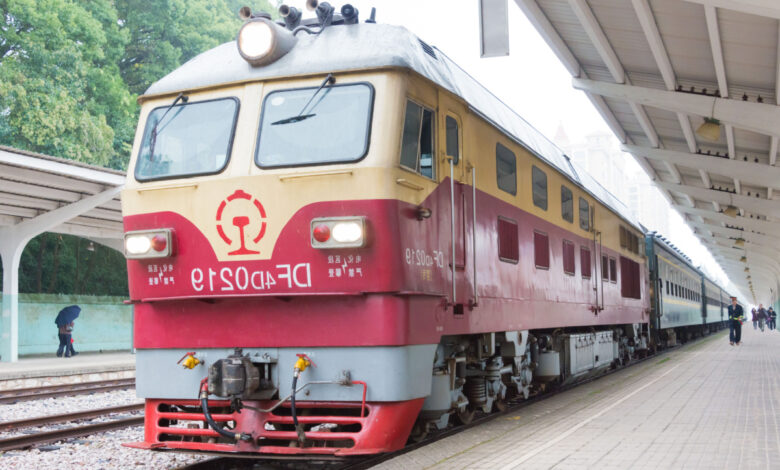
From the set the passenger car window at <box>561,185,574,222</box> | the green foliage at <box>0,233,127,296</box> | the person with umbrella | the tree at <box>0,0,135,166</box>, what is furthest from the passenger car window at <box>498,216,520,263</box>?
the green foliage at <box>0,233,127,296</box>

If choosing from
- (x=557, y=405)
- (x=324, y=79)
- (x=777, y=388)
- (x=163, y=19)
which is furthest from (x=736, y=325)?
(x=163, y=19)

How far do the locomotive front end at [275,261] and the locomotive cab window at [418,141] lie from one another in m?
0.27

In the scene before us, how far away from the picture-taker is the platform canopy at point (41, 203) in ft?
55.1

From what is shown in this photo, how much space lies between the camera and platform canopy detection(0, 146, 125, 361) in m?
16.8

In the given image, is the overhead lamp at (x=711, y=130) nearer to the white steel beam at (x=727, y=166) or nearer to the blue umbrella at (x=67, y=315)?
the white steel beam at (x=727, y=166)

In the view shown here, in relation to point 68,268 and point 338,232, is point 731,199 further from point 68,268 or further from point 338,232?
point 68,268

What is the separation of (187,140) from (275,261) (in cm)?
155

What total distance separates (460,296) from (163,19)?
3951cm

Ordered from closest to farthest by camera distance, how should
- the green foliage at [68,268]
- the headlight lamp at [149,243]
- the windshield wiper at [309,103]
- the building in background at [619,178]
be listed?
1. the windshield wiper at [309,103]
2. the headlight lamp at [149,243]
3. the green foliage at [68,268]
4. the building in background at [619,178]

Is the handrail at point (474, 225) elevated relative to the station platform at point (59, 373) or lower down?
elevated

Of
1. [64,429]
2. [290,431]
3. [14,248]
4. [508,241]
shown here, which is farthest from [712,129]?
[14,248]

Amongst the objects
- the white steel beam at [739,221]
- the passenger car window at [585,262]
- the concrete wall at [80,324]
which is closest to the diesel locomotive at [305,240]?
the passenger car window at [585,262]

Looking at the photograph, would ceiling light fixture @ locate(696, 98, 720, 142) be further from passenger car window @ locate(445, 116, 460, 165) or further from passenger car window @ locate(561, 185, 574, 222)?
passenger car window @ locate(445, 116, 460, 165)

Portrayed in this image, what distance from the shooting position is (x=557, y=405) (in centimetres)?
1095
